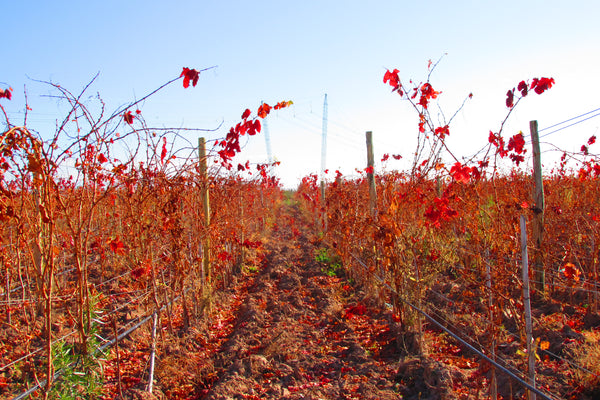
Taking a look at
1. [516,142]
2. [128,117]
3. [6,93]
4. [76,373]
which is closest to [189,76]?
[128,117]

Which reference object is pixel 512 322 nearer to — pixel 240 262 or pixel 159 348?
pixel 159 348

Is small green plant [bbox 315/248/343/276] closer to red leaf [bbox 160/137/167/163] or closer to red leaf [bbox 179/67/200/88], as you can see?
red leaf [bbox 160/137/167/163]

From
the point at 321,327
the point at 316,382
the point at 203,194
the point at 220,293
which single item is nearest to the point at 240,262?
the point at 220,293

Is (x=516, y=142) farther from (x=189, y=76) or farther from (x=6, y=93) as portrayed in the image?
(x=6, y=93)

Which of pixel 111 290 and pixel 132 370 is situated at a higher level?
pixel 111 290

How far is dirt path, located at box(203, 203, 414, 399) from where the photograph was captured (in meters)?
3.56

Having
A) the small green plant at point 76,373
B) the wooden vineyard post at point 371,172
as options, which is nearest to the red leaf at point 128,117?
the small green plant at point 76,373

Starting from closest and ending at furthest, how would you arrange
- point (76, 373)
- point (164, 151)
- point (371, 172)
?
point (76, 373)
point (164, 151)
point (371, 172)

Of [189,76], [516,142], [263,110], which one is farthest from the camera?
[516,142]

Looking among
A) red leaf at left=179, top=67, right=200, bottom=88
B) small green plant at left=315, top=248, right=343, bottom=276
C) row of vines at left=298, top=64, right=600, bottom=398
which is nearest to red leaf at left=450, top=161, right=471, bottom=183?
row of vines at left=298, top=64, right=600, bottom=398

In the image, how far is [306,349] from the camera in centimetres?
452

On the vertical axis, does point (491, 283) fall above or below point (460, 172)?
below

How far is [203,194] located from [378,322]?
11.0 feet

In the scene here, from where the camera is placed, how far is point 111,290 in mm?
6520
